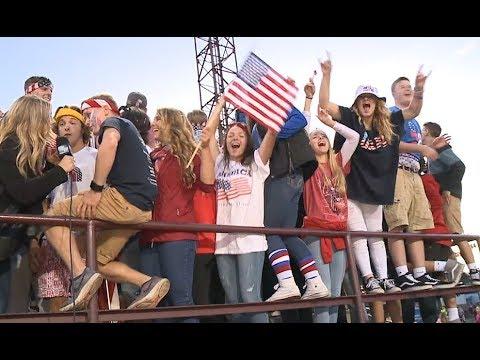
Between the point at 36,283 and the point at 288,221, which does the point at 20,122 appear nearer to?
the point at 36,283

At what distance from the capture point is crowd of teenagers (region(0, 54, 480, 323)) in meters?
3.97

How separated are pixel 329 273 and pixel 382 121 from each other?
66.8 inches

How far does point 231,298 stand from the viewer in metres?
4.63

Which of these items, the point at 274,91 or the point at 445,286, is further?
the point at 445,286

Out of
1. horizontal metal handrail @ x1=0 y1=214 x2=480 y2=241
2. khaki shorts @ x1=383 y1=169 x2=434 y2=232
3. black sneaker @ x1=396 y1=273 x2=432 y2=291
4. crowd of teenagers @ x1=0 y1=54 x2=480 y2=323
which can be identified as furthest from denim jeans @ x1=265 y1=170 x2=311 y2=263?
khaki shorts @ x1=383 y1=169 x2=434 y2=232

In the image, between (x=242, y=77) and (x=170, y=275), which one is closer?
(x=170, y=275)

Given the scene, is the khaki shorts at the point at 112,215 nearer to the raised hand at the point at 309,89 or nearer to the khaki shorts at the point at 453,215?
the raised hand at the point at 309,89

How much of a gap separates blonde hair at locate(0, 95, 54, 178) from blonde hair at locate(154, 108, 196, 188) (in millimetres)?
902

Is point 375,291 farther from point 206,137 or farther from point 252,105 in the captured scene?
point 206,137

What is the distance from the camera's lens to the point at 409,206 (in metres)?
6.33

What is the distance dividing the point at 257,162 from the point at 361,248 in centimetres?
139

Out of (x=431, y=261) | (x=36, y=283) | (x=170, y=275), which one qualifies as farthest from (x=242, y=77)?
(x=431, y=261)

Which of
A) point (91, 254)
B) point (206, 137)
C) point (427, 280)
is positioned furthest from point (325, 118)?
point (91, 254)
